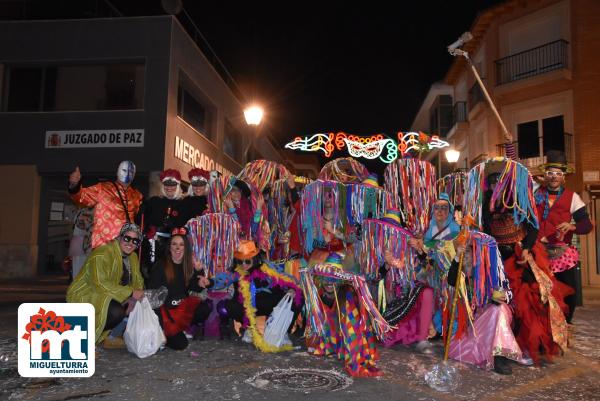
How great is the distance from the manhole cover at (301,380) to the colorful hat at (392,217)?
53.7 inches

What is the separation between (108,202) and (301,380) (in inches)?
121

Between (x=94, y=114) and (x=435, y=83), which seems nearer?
(x=94, y=114)

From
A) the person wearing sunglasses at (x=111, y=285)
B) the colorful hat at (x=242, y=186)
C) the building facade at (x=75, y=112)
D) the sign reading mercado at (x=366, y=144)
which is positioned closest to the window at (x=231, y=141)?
the building facade at (x=75, y=112)

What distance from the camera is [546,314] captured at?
4090 mm

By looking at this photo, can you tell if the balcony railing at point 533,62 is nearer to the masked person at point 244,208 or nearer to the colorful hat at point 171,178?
the masked person at point 244,208

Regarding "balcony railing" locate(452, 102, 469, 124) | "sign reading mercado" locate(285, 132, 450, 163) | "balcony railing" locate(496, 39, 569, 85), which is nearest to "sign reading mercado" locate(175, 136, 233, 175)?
"sign reading mercado" locate(285, 132, 450, 163)

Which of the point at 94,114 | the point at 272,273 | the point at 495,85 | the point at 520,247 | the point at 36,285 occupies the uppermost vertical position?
the point at 495,85

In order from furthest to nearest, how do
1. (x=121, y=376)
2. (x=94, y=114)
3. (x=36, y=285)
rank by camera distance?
1. (x=94, y=114)
2. (x=36, y=285)
3. (x=121, y=376)

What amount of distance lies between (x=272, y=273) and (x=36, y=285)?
790 cm

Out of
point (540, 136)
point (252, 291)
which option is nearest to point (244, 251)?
point (252, 291)

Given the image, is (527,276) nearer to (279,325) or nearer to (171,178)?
(279,325)

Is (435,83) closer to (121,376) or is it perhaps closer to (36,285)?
(36,285)

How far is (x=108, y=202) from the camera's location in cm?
522

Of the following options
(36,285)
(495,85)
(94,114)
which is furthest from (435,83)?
(36,285)
